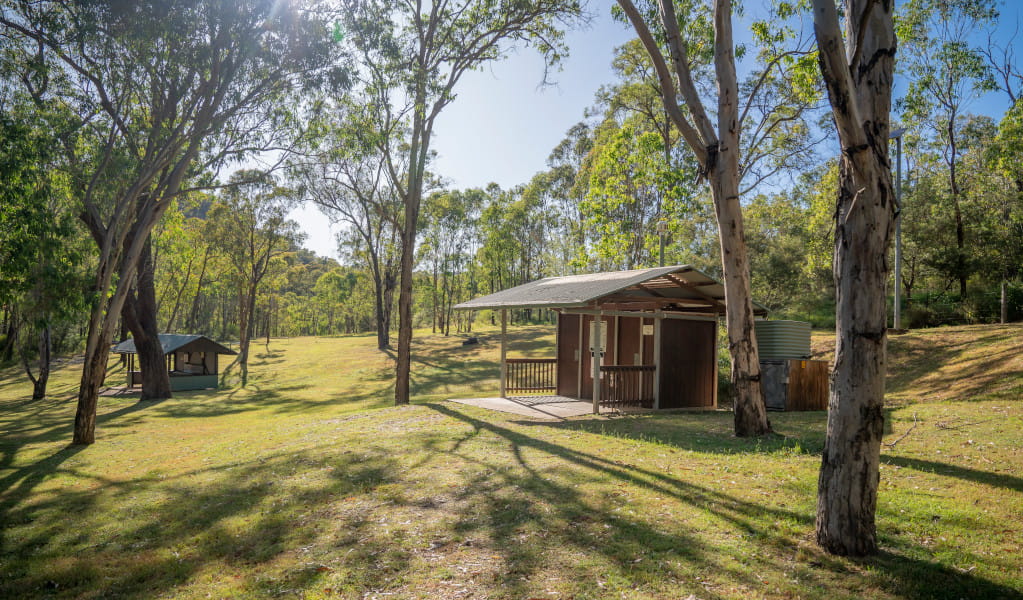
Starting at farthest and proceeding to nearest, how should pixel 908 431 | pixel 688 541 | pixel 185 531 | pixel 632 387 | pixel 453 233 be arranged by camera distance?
pixel 453 233 → pixel 632 387 → pixel 908 431 → pixel 185 531 → pixel 688 541

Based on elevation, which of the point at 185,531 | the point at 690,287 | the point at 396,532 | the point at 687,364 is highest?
the point at 690,287

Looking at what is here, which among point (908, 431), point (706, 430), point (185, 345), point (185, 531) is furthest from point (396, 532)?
point (185, 345)

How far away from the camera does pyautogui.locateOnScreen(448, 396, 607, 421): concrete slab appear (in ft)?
41.1

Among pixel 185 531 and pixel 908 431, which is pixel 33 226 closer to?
pixel 185 531

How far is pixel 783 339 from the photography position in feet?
41.3

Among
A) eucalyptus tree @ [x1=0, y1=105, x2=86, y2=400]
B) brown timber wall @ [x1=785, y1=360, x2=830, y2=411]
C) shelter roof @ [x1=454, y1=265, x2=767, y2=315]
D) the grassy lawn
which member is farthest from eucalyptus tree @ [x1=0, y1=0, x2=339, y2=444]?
brown timber wall @ [x1=785, y1=360, x2=830, y2=411]

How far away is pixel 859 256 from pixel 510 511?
396 cm

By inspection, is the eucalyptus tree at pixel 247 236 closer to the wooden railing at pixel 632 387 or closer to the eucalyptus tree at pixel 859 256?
the wooden railing at pixel 632 387

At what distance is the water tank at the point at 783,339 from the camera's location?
1257 cm


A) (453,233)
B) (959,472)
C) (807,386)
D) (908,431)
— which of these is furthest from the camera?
(453,233)

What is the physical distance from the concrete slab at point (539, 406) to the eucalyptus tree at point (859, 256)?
7841 mm

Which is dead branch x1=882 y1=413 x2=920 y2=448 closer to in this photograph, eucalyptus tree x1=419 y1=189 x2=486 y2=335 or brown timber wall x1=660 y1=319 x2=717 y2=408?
brown timber wall x1=660 y1=319 x2=717 y2=408

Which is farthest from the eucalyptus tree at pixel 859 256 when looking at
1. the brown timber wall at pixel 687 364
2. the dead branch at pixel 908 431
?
the brown timber wall at pixel 687 364

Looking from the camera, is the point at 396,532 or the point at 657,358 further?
the point at 657,358
